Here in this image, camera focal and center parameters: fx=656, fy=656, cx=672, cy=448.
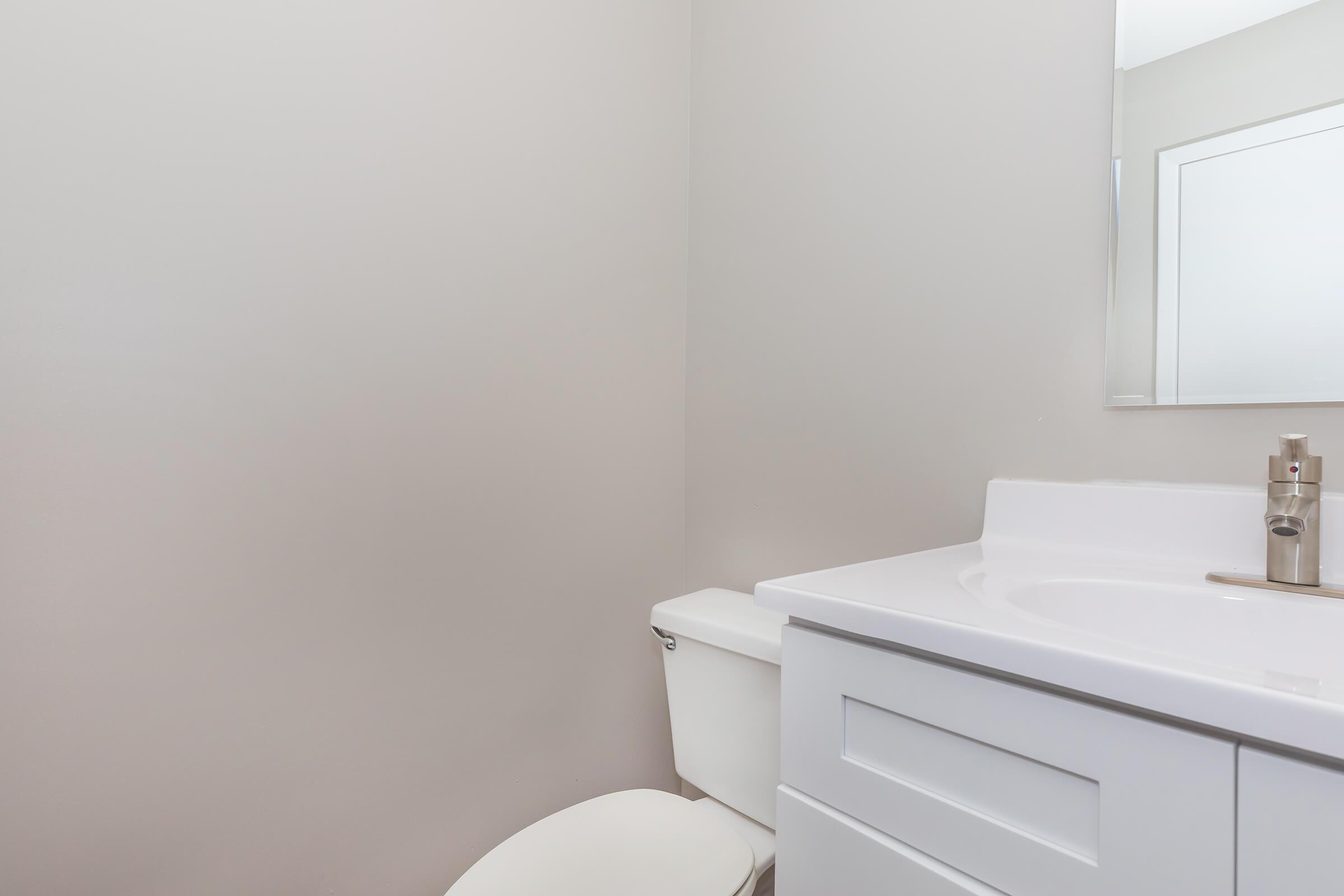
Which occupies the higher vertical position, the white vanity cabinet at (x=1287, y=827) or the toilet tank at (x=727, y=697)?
the white vanity cabinet at (x=1287, y=827)

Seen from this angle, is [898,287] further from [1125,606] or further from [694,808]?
[694,808]

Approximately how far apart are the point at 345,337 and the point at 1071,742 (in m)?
1.07

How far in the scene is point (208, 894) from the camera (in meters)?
0.93

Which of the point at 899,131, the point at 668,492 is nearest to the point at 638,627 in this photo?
the point at 668,492

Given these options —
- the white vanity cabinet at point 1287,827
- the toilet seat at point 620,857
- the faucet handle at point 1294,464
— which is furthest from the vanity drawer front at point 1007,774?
the faucet handle at point 1294,464

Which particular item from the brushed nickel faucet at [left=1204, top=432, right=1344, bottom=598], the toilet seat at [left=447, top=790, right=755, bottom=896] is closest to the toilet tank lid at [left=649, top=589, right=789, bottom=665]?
the toilet seat at [left=447, top=790, right=755, bottom=896]

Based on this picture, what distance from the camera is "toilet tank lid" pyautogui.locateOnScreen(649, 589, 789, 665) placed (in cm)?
109

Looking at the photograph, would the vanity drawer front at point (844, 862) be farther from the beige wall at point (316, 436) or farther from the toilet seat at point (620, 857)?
the beige wall at point (316, 436)

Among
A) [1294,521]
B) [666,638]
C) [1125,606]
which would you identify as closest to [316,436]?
[666,638]

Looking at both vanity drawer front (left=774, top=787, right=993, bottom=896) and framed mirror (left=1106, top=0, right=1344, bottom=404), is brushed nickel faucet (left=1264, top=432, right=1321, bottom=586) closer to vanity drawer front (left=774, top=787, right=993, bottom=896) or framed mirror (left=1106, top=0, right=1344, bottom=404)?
framed mirror (left=1106, top=0, right=1344, bottom=404)

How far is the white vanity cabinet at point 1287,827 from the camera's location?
387 millimetres

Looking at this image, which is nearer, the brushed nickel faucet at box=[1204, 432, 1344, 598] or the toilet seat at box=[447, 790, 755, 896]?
the brushed nickel faucet at box=[1204, 432, 1344, 598]

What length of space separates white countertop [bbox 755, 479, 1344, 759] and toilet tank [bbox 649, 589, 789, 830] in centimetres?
36

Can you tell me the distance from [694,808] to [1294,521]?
2.96 feet
